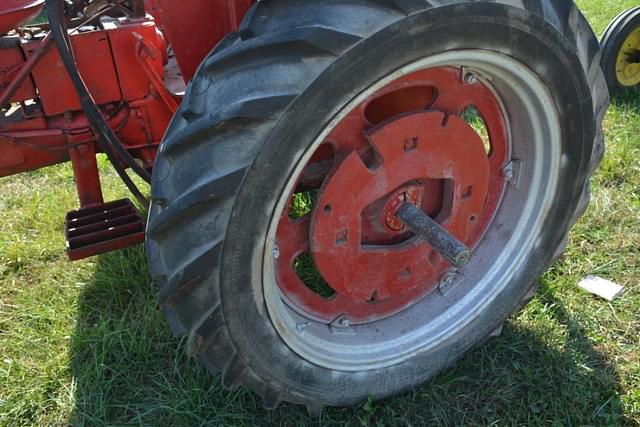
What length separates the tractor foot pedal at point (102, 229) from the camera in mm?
2148

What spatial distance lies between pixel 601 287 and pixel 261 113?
1.83 metres

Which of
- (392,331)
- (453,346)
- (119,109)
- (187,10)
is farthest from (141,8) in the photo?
(453,346)

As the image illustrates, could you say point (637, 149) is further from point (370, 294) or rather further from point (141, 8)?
point (141, 8)

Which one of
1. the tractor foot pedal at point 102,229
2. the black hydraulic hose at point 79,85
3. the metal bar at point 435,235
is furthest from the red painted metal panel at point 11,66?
the metal bar at point 435,235

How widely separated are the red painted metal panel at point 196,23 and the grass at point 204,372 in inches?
41.2

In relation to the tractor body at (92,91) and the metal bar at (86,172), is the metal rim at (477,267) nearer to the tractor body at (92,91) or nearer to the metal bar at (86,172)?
the tractor body at (92,91)

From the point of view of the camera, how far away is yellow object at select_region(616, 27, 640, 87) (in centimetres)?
401

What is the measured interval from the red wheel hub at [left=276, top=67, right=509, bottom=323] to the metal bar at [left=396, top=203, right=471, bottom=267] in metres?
0.05

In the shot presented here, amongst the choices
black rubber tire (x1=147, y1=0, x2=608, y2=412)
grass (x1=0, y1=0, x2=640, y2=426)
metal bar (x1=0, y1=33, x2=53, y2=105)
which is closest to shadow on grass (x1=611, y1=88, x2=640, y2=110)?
grass (x1=0, y1=0, x2=640, y2=426)

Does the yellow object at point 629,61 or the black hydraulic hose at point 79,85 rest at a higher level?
the black hydraulic hose at point 79,85

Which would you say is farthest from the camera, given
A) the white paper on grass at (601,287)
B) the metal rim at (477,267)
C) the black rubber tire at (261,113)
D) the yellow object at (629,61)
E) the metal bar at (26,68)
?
the yellow object at (629,61)

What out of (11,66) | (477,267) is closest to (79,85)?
(11,66)

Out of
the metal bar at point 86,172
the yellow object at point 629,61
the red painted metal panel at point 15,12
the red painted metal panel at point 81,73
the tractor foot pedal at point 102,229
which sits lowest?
the yellow object at point 629,61

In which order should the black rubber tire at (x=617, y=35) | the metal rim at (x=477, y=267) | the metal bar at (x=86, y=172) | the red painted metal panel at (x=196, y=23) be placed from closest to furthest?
the metal rim at (x=477, y=267)
the red painted metal panel at (x=196, y=23)
the metal bar at (x=86, y=172)
the black rubber tire at (x=617, y=35)
